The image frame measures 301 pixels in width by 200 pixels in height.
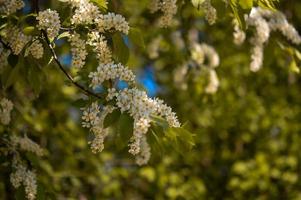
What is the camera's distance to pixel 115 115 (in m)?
2.55

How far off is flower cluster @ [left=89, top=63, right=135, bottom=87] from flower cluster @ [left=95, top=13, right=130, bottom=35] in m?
0.18

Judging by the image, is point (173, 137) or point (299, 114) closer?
point (173, 137)

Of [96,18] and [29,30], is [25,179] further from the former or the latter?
[96,18]

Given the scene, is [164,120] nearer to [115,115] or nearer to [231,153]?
[115,115]

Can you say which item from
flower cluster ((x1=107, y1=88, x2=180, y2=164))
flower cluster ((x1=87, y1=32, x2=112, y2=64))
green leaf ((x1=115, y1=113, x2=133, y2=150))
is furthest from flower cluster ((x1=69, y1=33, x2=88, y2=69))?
green leaf ((x1=115, y1=113, x2=133, y2=150))

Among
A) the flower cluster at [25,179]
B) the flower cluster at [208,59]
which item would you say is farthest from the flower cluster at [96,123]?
the flower cluster at [208,59]

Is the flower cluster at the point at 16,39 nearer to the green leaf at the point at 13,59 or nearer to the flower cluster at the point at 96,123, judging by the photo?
the green leaf at the point at 13,59

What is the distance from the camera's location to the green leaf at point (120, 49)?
287 centimetres

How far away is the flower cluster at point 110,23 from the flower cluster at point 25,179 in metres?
0.94

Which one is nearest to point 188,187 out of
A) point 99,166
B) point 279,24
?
point 99,166

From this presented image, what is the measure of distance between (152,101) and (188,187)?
4.73 m

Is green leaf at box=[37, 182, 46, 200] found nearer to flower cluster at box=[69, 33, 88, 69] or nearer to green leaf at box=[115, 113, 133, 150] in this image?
flower cluster at box=[69, 33, 88, 69]

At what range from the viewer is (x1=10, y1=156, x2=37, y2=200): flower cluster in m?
3.22

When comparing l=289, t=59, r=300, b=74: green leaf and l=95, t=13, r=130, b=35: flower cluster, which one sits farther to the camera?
l=289, t=59, r=300, b=74: green leaf
